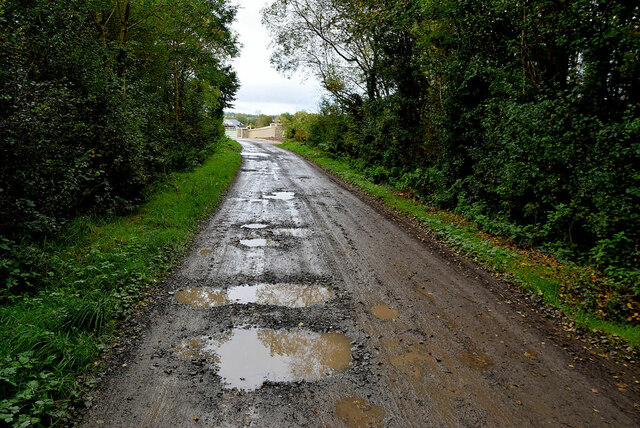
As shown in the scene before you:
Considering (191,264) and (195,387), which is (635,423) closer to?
(195,387)

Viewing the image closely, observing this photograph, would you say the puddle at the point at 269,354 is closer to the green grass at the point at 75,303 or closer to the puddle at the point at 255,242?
the green grass at the point at 75,303

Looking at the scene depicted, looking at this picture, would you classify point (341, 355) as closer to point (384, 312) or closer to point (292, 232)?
point (384, 312)

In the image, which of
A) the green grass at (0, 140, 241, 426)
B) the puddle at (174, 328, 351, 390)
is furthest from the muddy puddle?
the puddle at (174, 328, 351, 390)

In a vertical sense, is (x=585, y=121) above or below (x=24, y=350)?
above

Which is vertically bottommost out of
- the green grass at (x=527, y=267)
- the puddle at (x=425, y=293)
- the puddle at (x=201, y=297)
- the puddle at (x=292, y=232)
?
the puddle at (x=201, y=297)

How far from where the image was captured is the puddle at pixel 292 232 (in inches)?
293

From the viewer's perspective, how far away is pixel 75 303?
3.96 metres

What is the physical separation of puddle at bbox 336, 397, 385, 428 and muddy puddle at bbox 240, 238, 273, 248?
4140 mm

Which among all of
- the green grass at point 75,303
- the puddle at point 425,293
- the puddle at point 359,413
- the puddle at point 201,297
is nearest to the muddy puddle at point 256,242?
the green grass at point 75,303

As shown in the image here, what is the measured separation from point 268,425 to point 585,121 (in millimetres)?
7121

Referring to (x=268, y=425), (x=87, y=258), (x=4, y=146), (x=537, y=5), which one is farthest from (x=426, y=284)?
(x=537, y=5)

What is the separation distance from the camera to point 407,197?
11828mm

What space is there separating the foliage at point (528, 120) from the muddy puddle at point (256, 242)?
16.4ft

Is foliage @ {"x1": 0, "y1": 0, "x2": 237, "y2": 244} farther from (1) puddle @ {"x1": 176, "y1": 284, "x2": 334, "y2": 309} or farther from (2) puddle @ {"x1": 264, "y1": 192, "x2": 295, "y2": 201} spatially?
(2) puddle @ {"x1": 264, "y1": 192, "x2": 295, "y2": 201}
